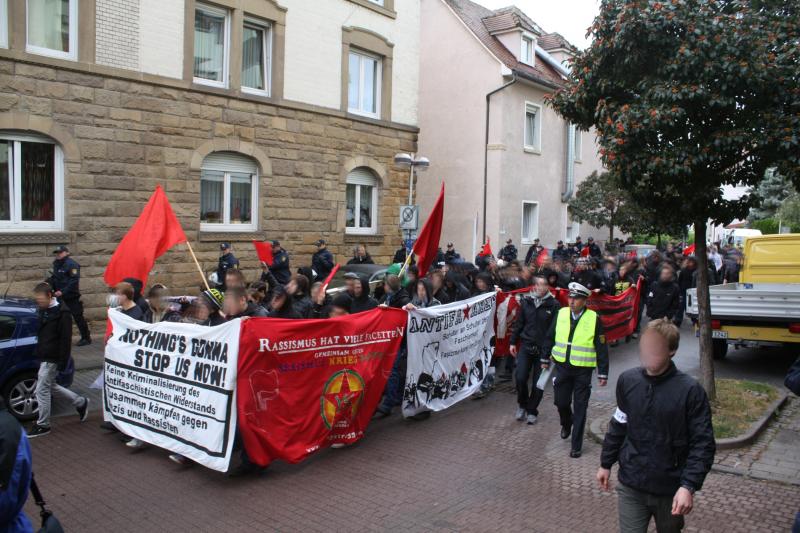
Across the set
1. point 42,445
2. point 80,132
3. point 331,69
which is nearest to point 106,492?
point 42,445

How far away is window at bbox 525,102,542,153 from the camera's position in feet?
87.1

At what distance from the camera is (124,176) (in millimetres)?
13562

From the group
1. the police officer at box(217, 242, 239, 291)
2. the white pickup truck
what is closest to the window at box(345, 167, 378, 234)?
the police officer at box(217, 242, 239, 291)

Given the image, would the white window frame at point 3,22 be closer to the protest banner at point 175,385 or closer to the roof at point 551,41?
the protest banner at point 175,385

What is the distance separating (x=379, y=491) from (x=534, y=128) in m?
23.2

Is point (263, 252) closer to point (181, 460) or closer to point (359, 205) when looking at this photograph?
point (359, 205)

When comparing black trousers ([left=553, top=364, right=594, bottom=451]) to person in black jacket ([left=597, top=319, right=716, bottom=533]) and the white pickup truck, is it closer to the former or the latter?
person in black jacket ([left=597, top=319, right=716, bottom=533])

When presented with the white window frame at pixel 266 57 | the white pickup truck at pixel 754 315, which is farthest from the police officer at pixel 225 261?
the white pickup truck at pixel 754 315

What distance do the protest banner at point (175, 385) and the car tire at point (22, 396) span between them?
126cm

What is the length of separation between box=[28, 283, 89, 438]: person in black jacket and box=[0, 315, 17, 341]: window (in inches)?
17.6

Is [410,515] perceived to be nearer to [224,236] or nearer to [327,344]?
[327,344]

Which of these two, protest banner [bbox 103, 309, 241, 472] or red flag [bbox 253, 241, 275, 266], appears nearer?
protest banner [bbox 103, 309, 241, 472]

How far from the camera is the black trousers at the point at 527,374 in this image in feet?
26.3

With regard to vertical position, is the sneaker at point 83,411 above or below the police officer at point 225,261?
below
